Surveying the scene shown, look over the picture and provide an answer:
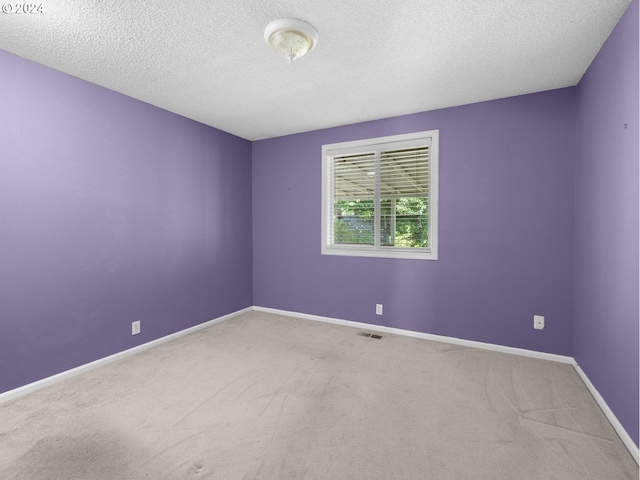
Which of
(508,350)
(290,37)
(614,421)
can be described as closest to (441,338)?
(508,350)

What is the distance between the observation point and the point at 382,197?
12.2 feet

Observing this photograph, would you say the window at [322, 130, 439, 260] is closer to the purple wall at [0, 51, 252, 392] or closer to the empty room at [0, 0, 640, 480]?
the empty room at [0, 0, 640, 480]

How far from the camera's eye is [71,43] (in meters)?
2.11

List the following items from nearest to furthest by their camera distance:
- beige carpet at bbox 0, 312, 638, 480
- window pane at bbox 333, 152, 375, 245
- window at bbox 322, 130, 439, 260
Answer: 1. beige carpet at bbox 0, 312, 638, 480
2. window at bbox 322, 130, 439, 260
3. window pane at bbox 333, 152, 375, 245

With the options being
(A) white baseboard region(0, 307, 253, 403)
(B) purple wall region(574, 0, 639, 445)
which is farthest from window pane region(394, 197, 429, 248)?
(A) white baseboard region(0, 307, 253, 403)

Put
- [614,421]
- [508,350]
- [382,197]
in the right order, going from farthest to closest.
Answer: [382,197] → [508,350] → [614,421]

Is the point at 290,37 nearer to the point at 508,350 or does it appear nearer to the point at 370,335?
the point at 370,335

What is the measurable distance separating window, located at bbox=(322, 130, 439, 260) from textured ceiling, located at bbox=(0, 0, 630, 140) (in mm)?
581

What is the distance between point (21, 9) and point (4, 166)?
1043mm

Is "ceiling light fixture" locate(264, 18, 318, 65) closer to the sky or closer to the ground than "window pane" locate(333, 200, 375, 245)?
closer to the sky

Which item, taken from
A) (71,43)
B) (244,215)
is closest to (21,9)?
(71,43)

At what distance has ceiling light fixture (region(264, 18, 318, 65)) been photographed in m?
1.89

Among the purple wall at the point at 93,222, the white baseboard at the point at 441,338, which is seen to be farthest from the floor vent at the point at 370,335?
the purple wall at the point at 93,222

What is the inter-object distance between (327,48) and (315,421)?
254 centimetres
